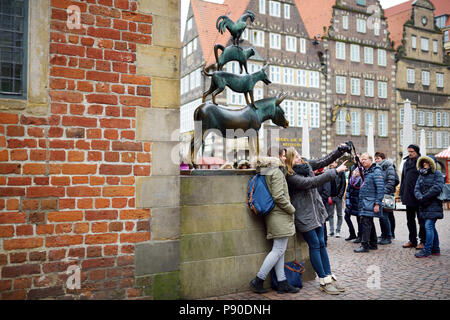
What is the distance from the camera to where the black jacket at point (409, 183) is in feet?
24.8

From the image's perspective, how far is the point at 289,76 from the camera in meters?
28.4

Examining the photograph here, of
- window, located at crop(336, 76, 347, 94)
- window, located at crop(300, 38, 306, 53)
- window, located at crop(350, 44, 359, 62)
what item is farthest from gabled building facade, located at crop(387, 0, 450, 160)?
window, located at crop(300, 38, 306, 53)

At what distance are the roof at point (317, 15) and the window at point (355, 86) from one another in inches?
175

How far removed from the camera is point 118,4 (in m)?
4.00

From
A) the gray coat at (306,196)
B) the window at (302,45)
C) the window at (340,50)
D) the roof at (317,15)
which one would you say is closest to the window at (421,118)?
the window at (340,50)

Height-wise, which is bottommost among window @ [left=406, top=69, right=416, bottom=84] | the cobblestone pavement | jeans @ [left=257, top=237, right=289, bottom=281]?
the cobblestone pavement

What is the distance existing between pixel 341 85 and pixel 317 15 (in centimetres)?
642

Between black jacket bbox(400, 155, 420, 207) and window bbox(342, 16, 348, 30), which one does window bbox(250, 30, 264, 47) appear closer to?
window bbox(342, 16, 348, 30)

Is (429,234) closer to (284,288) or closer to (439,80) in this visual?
(284,288)

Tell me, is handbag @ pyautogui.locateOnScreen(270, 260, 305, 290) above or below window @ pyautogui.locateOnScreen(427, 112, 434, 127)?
below

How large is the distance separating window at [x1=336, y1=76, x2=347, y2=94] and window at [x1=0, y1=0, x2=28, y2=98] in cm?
2921

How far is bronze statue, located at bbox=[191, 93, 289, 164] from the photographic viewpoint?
4988 mm

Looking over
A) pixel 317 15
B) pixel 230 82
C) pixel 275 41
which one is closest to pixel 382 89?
pixel 317 15
